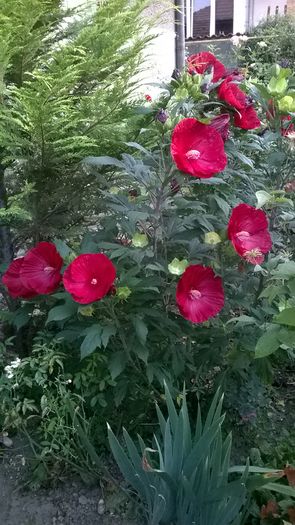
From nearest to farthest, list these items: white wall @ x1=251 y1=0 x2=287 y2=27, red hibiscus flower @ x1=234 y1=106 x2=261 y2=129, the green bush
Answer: red hibiscus flower @ x1=234 y1=106 x2=261 y2=129
the green bush
white wall @ x1=251 y1=0 x2=287 y2=27

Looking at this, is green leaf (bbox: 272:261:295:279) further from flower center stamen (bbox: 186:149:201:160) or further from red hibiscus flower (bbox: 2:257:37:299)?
red hibiscus flower (bbox: 2:257:37:299)

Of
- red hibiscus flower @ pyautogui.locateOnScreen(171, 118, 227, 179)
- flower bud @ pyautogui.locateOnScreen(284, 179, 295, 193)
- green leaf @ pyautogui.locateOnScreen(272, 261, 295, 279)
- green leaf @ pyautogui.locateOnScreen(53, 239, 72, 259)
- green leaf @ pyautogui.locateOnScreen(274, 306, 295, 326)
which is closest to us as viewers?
green leaf @ pyautogui.locateOnScreen(274, 306, 295, 326)

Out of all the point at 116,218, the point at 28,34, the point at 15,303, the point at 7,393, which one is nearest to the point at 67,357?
the point at 7,393

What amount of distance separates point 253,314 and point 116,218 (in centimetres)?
60

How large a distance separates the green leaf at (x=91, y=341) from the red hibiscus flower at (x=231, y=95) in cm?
95

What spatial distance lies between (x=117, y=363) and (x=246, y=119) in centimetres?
102

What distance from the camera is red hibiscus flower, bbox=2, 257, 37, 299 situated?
1.96 meters

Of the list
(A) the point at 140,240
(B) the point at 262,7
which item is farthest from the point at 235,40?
(A) the point at 140,240

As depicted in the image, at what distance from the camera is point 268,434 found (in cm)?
226

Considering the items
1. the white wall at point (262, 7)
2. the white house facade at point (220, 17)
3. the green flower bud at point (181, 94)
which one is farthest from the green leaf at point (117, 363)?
the white wall at point (262, 7)

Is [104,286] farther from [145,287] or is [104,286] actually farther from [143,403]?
[143,403]

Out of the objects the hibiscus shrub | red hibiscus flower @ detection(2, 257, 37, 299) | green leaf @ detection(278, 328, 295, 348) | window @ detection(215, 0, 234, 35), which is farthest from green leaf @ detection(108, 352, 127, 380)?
window @ detection(215, 0, 234, 35)

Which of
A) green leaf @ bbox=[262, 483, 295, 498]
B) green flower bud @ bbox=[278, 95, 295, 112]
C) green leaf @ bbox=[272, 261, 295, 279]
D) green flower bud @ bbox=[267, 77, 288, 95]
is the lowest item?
green leaf @ bbox=[262, 483, 295, 498]

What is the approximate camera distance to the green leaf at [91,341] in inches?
66.4
